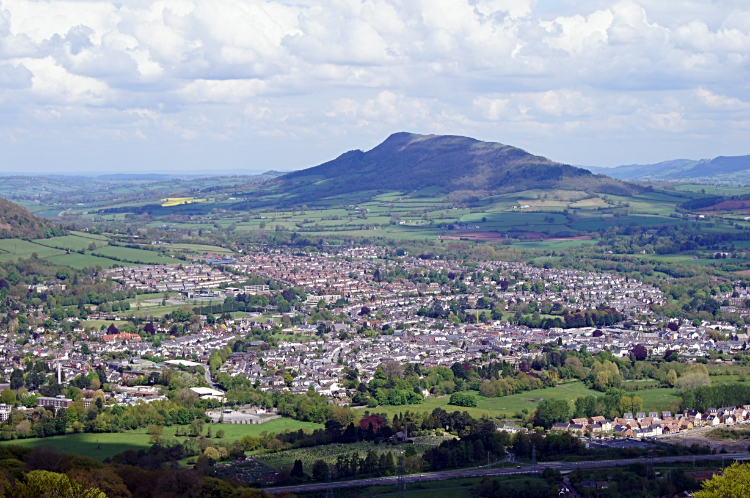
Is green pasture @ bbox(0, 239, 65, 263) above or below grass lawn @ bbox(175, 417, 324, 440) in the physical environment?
above

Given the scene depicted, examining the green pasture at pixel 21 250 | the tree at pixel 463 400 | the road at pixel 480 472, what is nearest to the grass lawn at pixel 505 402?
the tree at pixel 463 400

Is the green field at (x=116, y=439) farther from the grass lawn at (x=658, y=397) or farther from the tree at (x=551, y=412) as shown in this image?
the grass lawn at (x=658, y=397)

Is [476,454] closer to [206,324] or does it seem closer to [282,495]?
[282,495]

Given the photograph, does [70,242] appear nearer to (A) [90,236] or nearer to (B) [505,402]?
(A) [90,236]

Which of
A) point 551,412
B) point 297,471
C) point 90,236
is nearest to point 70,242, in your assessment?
point 90,236

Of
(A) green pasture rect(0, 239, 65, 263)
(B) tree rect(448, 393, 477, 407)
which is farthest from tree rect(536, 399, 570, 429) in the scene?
(A) green pasture rect(0, 239, 65, 263)

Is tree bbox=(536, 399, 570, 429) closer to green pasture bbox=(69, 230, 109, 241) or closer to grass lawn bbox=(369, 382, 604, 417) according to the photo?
grass lawn bbox=(369, 382, 604, 417)

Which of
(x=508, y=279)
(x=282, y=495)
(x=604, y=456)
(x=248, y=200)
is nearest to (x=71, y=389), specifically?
(x=282, y=495)
